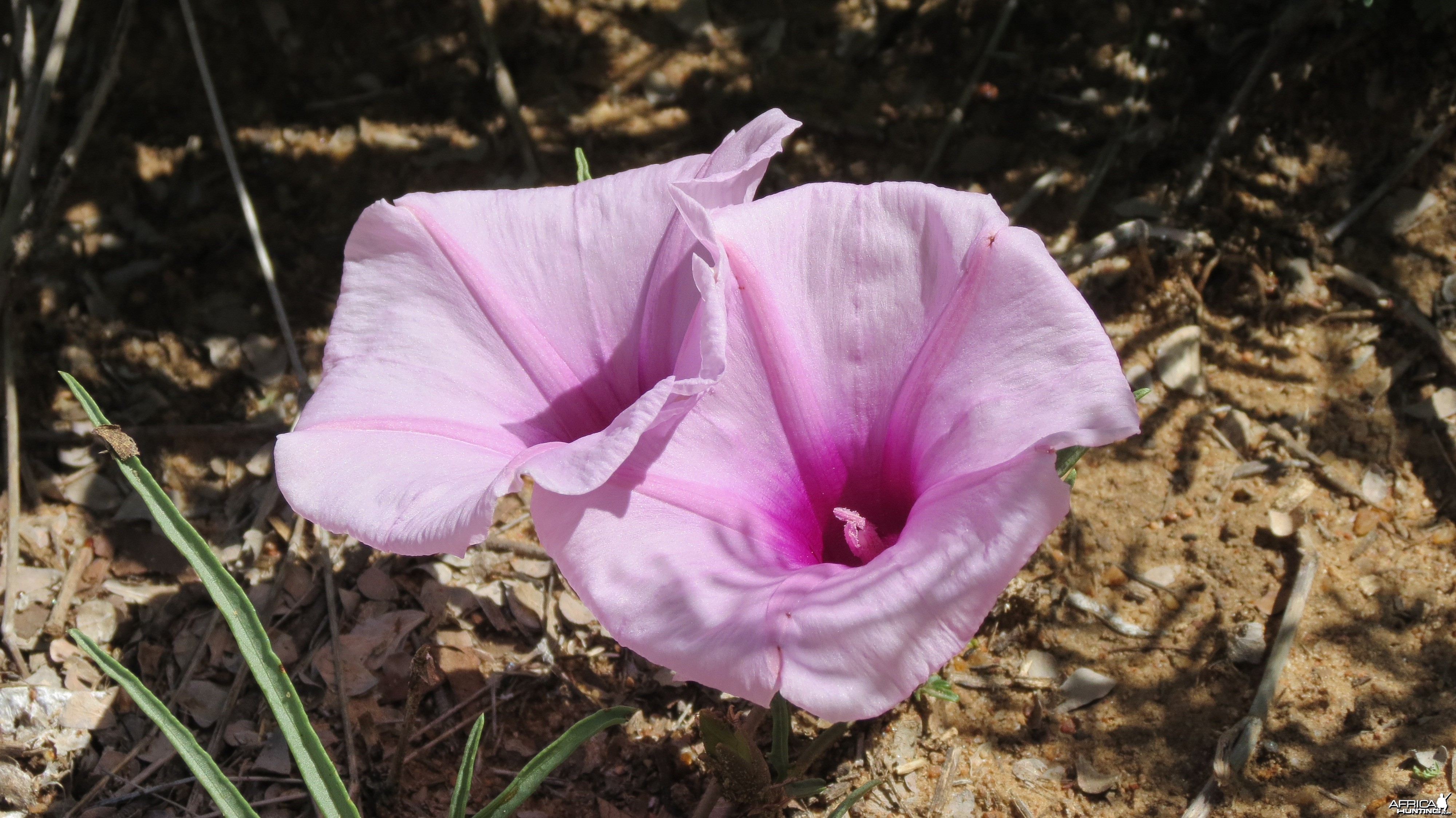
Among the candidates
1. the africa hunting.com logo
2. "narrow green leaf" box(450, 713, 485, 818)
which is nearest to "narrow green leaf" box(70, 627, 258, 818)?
"narrow green leaf" box(450, 713, 485, 818)

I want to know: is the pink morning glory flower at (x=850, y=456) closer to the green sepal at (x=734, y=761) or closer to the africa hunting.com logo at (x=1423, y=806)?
the green sepal at (x=734, y=761)

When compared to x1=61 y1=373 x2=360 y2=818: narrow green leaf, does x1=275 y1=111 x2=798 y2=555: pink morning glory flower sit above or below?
above

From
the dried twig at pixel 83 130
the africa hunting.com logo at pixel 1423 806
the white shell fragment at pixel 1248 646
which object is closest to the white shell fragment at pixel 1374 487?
the white shell fragment at pixel 1248 646

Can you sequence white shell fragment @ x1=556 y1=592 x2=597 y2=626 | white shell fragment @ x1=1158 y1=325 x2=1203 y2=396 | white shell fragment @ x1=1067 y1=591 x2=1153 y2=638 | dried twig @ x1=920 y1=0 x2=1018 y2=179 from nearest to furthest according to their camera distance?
white shell fragment @ x1=1067 y1=591 x2=1153 y2=638 < white shell fragment @ x1=556 y1=592 x2=597 y2=626 < white shell fragment @ x1=1158 y1=325 x2=1203 y2=396 < dried twig @ x1=920 y1=0 x2=1018 y2=179

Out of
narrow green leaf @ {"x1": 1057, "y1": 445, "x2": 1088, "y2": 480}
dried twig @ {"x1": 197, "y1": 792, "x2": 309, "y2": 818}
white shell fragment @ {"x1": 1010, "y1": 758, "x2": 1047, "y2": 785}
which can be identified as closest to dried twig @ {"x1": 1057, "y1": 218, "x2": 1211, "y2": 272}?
narrow green leaf @ {"x1": 1057, "y1": 445, "x2": 1088, "y2": 480}

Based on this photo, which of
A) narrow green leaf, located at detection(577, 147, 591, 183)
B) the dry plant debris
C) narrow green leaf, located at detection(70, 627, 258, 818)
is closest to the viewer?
narrow green leaf, located at detection(70, 627, 258, 818)

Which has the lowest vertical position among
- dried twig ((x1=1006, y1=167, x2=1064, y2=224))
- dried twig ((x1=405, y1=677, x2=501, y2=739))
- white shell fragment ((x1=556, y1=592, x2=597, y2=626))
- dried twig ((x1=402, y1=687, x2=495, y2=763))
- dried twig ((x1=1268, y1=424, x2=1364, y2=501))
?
dried twig ((x1=402, y1=687, x2=495, y2=763))

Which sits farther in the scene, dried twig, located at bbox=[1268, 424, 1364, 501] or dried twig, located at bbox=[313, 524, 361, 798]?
dried twig, located at bbox=[1268, 424, 1364, 501]

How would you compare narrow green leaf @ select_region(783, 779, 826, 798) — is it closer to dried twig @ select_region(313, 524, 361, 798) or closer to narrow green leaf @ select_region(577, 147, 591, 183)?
dried twig @ select_region(313, 524, 361, 798)

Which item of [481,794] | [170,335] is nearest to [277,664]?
[481,794]
